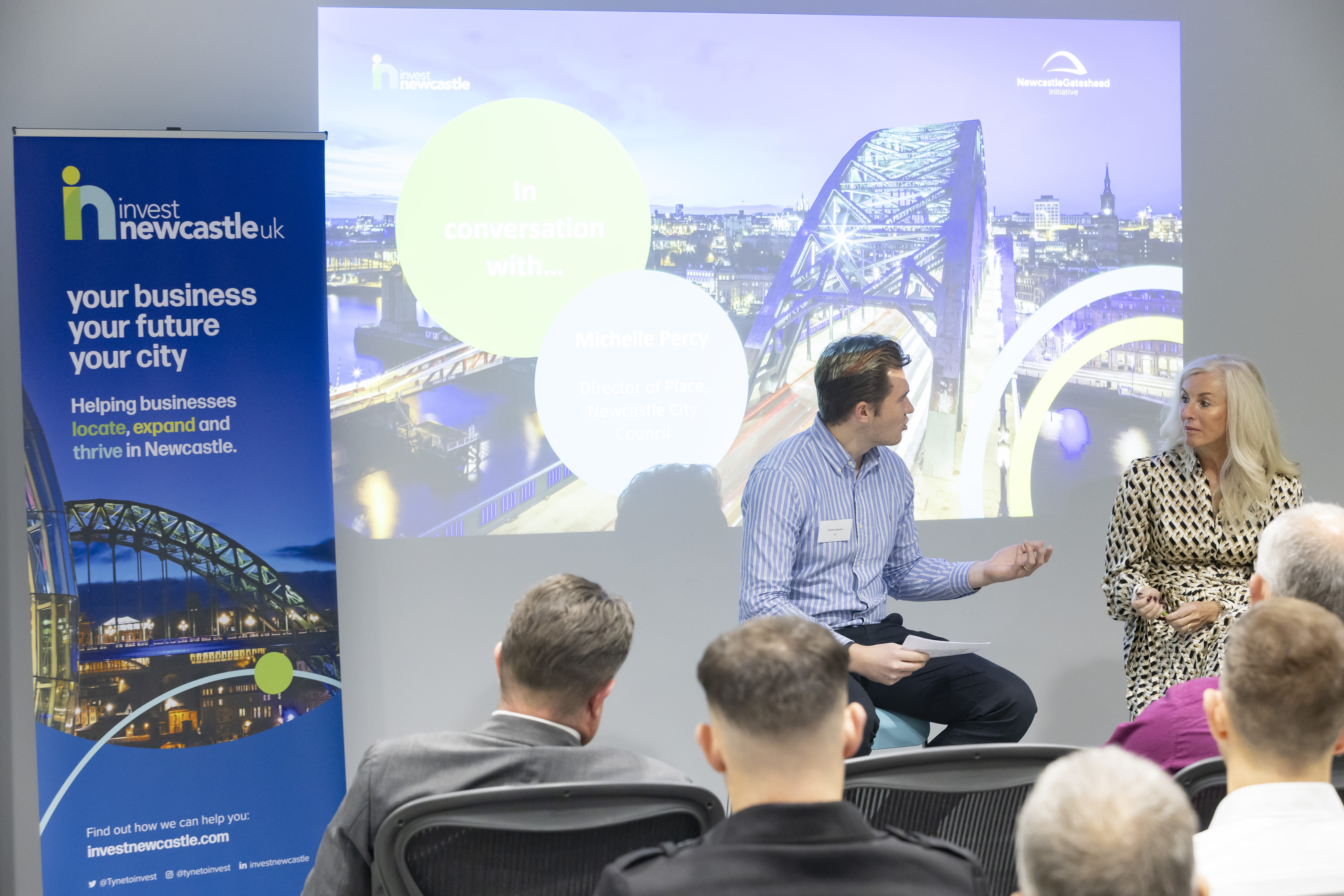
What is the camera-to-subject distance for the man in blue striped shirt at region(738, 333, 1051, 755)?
106 inches

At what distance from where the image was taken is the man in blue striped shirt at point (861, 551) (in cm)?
268

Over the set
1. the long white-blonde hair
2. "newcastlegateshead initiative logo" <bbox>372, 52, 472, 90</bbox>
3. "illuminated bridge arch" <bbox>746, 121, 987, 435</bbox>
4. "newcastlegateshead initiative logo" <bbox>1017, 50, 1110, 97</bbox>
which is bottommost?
the long white-blonde hair

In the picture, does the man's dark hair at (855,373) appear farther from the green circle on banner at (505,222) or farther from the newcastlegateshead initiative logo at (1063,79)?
the newcastlegateshead initiative logo at (1063,79)

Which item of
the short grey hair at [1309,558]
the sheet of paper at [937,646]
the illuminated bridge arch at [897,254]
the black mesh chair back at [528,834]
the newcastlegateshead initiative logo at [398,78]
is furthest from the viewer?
the illuminated bridge arch at [897,254]

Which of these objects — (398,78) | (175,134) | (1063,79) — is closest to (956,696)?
(1063,79)

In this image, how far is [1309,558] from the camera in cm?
174

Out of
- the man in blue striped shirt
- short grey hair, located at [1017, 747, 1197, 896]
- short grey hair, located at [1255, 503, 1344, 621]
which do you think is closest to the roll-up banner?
the man in blue striped shirt

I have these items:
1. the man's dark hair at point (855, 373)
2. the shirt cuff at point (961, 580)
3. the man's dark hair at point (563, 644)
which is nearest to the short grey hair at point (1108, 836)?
the man's dark hair at point (563, 644)

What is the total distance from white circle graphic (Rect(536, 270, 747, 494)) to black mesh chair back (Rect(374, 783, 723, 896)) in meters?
2.23

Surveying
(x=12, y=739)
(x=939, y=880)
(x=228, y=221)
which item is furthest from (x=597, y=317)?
(x=939, y=880)

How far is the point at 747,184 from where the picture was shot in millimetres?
3633

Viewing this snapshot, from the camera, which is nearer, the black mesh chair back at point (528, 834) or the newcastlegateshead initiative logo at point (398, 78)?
the black mesh chair back at point (528, 834)

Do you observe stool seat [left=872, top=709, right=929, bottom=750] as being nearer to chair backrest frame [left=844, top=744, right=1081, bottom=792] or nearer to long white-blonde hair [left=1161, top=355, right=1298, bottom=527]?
long white-blonde hair [left=1161, top=355, right=1298, bottom=527]

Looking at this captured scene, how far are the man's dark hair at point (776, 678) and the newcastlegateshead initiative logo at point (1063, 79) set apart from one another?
10.6ft
